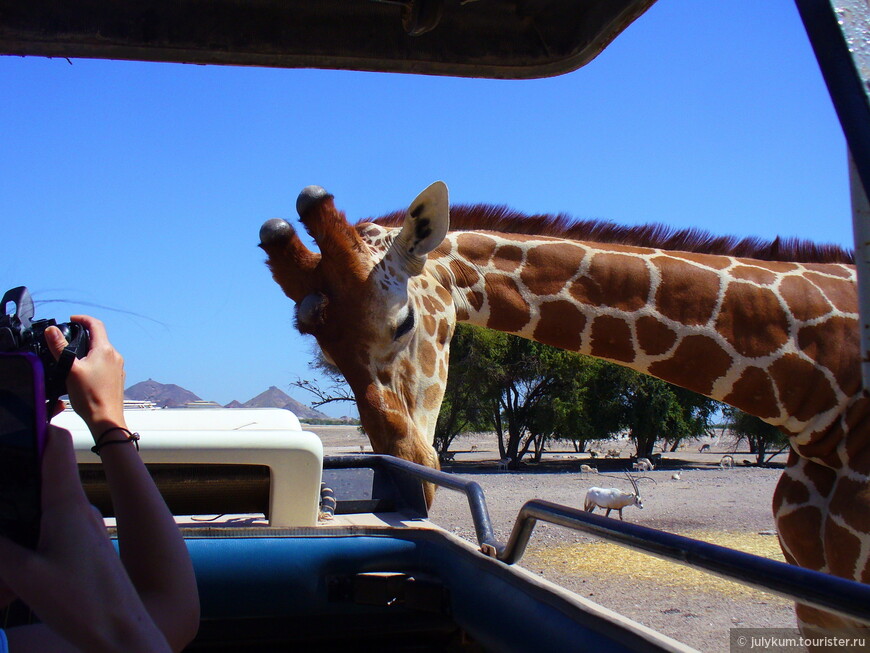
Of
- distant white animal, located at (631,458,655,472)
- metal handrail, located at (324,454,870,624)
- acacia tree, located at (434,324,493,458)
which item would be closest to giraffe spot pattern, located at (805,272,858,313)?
metal handrail, located at (324,454,870,624)

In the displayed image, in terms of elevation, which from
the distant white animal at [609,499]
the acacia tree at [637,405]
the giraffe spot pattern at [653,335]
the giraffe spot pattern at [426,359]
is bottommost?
the distant white animal at [609,499]

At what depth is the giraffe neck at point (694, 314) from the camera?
3.40 meters

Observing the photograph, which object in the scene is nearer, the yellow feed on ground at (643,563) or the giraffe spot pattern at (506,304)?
the giraffe spot pattern at (506,304)

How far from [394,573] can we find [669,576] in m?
8.86

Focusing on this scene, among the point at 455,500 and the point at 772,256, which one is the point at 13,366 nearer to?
the point at 772,256

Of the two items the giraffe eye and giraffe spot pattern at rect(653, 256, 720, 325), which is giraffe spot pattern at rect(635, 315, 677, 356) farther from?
the giraffe eye

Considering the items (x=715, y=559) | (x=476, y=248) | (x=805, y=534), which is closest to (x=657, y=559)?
(x=805, y=534)

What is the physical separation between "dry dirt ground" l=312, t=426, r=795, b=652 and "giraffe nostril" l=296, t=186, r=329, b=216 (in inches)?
101

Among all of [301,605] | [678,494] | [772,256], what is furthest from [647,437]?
[301,605]

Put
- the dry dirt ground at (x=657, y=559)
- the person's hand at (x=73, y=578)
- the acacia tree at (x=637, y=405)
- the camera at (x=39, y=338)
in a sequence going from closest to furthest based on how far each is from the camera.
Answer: the person's hand at (x=73, y=578)
the camera at (x=39, y=338)
the dry dirt ground at (x=657, y=559)
the acacia tree at (x=637, y=405)

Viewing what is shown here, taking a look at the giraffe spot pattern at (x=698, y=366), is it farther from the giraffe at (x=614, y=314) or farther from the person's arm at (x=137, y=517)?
the person's arm at (x=137, y=517)

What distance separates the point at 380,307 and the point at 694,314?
4.92ft

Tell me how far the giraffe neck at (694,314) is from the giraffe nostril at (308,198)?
82cm

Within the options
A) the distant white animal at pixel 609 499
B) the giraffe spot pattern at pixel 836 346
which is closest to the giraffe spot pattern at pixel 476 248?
the giraffe spot pattern at pixel 836 346
